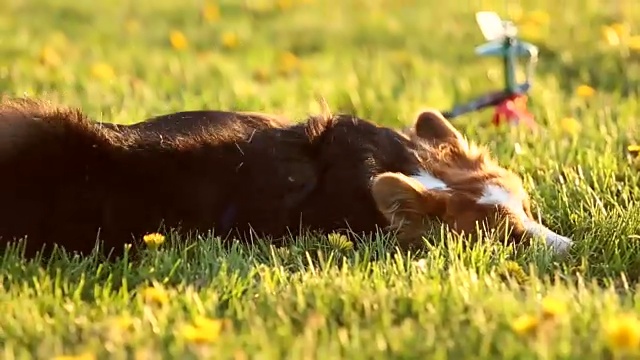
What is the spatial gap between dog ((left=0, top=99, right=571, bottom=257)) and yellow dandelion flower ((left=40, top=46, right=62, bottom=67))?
2711 mm

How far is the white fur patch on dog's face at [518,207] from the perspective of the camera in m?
4.02

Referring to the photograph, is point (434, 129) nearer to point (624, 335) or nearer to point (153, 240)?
point (153, 240)

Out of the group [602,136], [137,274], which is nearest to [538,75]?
[602,136]

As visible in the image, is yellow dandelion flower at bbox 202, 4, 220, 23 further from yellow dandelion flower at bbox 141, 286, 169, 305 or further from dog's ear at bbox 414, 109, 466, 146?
yellow dandelion flower at bbox 141, 286, 169, 305

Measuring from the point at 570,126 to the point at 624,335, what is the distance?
289 centimetres

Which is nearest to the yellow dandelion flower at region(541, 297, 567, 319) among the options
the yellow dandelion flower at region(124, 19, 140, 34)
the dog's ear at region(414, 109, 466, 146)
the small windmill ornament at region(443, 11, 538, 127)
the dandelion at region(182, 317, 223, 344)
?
the dandelion at region(182, 317, 223, 344)

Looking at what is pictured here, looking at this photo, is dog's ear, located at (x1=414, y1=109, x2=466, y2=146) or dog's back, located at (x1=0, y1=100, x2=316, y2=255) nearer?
dog's back, located at (x1=0, y1=100, x2=316, y2=255)

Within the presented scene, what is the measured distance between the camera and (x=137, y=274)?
3.61 meters

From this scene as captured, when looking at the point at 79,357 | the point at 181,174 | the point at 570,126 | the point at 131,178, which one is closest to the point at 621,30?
the point at 570,126

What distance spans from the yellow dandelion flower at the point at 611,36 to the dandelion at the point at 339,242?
14.0ft

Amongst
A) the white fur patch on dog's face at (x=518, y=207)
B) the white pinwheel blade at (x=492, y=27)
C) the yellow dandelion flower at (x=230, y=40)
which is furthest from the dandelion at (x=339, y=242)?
the yellow dandelion flower at (x=230, y=40)

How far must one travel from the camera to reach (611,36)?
7594mm

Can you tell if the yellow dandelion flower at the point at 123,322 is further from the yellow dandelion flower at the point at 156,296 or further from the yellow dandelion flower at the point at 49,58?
Answer: the yellow dandelion flower at the point at 49,58

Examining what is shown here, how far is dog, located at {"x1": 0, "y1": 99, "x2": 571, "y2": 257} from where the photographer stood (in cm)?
387
